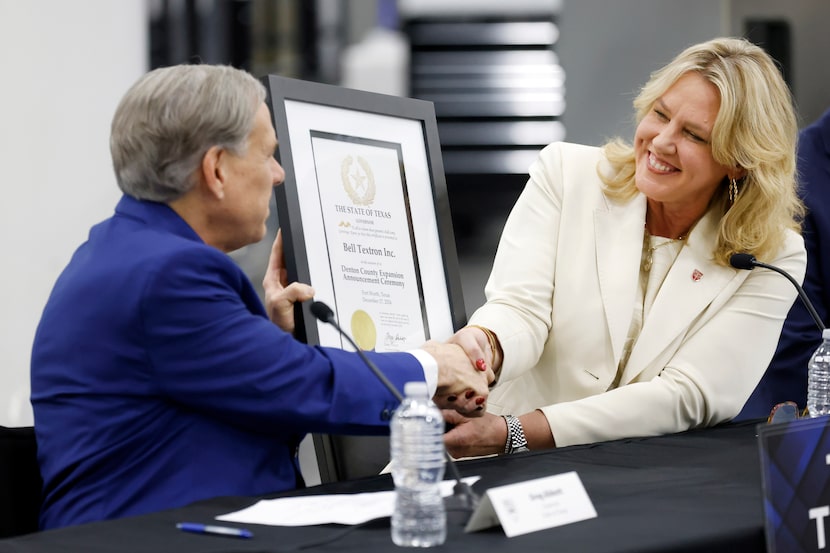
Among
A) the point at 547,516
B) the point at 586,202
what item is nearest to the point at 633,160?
the point at 586,202

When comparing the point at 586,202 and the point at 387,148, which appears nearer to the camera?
the point at 387,148

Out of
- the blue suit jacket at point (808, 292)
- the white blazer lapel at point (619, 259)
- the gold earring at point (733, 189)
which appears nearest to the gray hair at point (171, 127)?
the white blazer lapel at point (619, 259)

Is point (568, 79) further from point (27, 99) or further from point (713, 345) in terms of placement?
point (713, 345)

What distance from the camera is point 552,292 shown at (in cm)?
254

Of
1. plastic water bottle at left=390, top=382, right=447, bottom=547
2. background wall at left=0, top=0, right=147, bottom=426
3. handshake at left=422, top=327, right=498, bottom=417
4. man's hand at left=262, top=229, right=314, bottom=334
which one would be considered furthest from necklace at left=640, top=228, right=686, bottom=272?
background wall at left=0, top=0, right=147, bottom=426

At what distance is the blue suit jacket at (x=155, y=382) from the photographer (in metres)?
1.60

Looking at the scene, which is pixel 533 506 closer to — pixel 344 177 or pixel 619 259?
pixel 344 177

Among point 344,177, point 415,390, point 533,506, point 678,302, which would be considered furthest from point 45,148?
point 533,506

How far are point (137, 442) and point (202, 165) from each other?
→ 1.46 feet

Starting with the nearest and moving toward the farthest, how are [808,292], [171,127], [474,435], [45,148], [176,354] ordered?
[176,354]
[171,127]
[474,435]
[808,292]
[45,148]

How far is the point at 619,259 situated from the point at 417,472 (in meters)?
1.25

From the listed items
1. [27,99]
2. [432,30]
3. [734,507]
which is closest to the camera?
[734,507]

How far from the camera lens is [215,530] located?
4.48ft

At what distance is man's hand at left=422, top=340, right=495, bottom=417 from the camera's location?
2.04 meters
